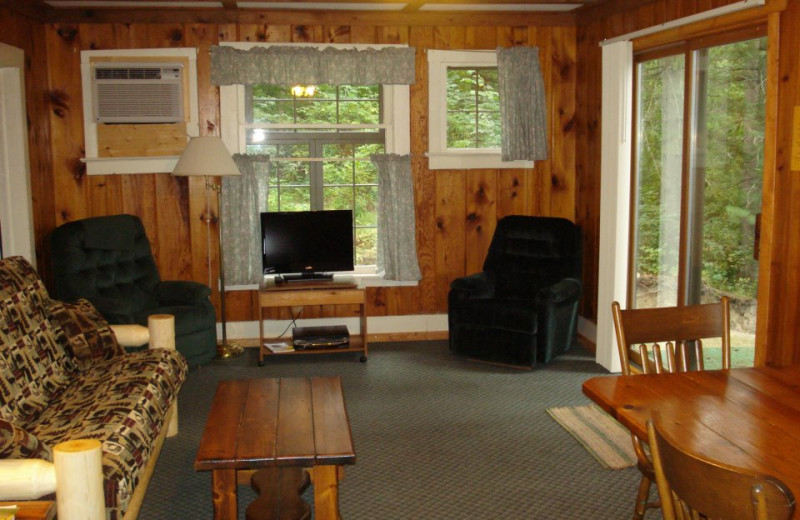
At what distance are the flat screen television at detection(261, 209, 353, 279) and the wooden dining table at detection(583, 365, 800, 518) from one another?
3385mm

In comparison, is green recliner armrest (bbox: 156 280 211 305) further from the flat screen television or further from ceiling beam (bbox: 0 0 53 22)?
ceiling beam (bbox: 0 0 53 22)

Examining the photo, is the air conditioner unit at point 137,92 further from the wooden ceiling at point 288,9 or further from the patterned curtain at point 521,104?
the patterned curtain at point 521,104

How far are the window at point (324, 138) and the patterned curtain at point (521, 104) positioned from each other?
0.70 m

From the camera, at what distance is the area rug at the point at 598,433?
3.66 meters

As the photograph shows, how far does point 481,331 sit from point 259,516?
99.0 inches

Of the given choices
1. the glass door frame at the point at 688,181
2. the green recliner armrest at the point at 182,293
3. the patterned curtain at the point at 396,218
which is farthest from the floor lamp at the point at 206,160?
the glass door frame at the point at 688,181

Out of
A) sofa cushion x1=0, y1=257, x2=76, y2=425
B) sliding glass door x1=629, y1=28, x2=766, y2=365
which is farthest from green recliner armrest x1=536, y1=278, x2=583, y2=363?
sofa cushion x1=0, y1=257, x2=76, y2=425

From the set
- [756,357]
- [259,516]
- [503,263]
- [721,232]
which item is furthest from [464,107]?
[259,516]

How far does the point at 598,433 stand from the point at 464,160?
2.53 m

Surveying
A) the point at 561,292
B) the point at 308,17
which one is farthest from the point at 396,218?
the point at 308,17

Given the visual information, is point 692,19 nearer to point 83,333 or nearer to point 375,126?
point 375,126

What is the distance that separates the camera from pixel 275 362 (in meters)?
5.41

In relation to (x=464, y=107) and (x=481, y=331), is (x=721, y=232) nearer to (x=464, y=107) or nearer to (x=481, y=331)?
(x=481, y=331)

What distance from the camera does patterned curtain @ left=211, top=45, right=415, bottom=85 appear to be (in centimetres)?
553
